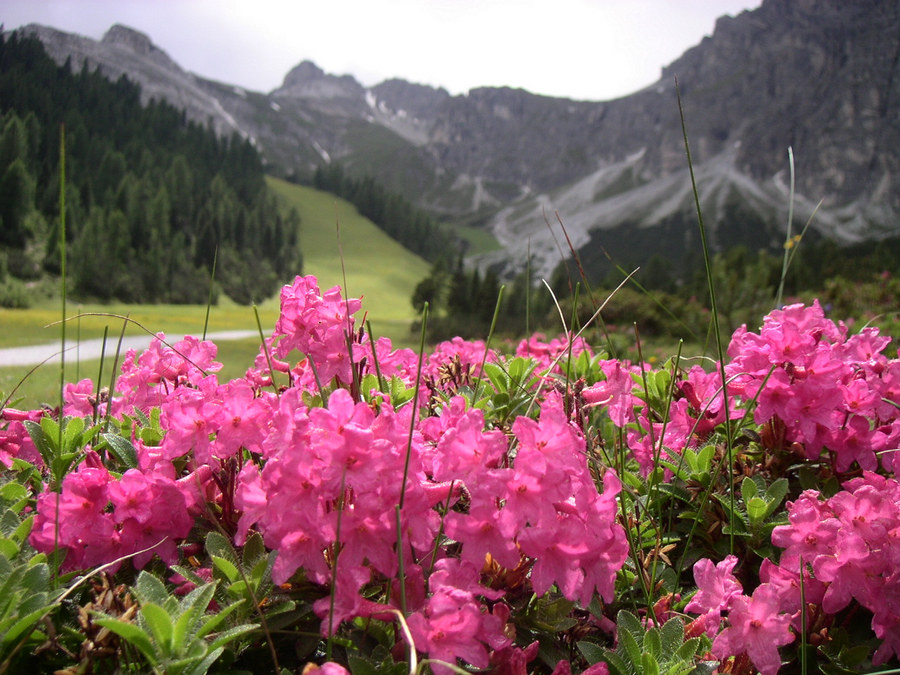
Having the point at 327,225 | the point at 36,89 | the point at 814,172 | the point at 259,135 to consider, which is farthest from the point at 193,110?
the point at 814,172

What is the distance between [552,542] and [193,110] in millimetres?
70101

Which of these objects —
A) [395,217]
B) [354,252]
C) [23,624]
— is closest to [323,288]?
[23,624]

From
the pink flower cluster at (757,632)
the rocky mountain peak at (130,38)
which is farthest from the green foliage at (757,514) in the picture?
the rocky mountain peak at (130,38)

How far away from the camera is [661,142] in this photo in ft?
338

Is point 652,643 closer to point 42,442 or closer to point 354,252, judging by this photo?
point 42,442

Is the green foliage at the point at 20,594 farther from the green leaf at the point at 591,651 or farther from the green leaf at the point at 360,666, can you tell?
the green leaf at the point at 591,651

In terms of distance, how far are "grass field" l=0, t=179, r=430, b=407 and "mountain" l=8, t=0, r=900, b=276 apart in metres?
7.94

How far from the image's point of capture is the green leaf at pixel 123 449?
3.52ft

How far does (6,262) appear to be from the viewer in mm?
13445

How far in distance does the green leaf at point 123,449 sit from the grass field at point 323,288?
414cm

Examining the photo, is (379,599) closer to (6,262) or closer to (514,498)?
(514,498)

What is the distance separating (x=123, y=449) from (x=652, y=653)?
1.02m

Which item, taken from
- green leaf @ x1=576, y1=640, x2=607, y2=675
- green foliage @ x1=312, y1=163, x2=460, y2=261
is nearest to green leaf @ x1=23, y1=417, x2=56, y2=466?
green leaf @ x1=576, y1=640, x2=607, y2=675

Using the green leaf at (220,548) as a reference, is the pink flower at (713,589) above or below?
below
